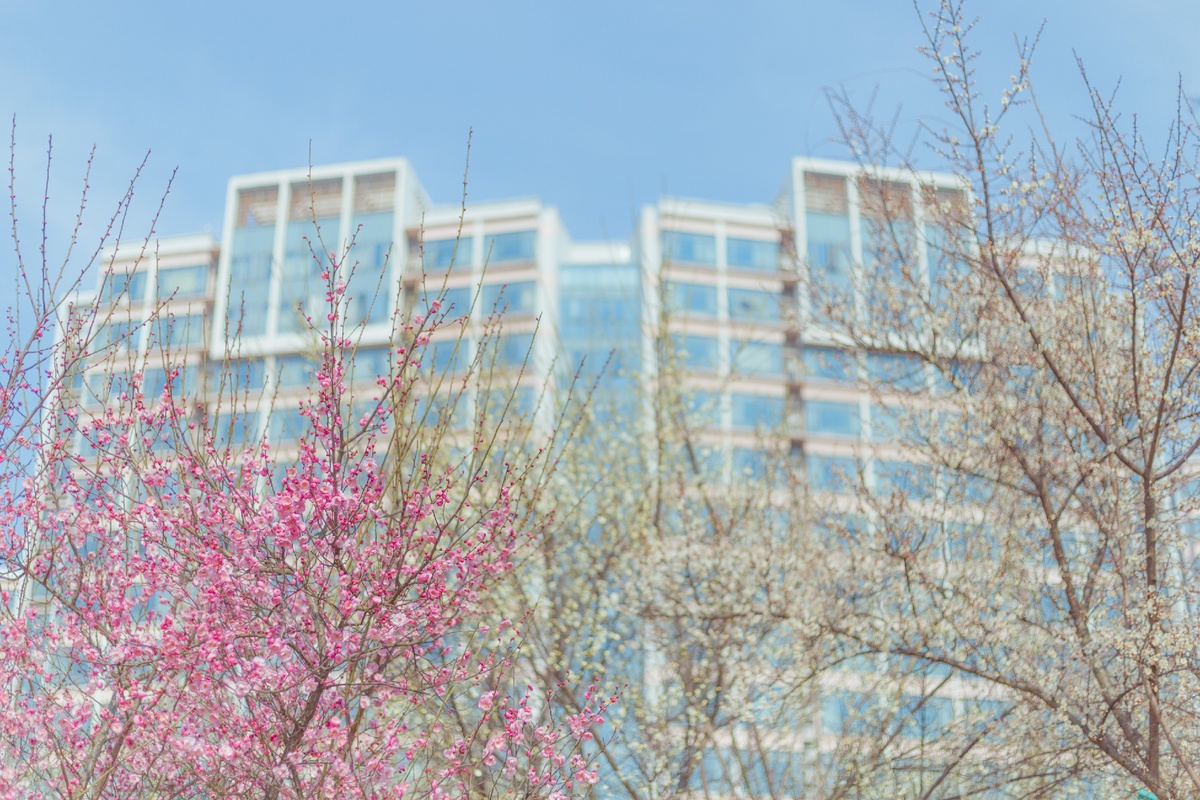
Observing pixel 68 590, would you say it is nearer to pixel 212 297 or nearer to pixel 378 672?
pixel 378 672

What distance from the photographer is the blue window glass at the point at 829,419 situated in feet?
139

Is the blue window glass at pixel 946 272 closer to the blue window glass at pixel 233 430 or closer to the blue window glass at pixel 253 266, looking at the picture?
the blue window glass at pixel 233 430

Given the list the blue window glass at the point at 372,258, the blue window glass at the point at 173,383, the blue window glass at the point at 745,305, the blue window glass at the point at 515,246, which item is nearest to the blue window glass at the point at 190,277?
the blue window glass at the point at 372,258

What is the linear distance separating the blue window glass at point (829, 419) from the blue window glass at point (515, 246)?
11.9 metres

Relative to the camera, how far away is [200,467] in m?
6.54

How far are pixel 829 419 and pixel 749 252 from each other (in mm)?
7414

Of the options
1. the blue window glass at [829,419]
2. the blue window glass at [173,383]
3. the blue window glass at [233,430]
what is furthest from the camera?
the blue window glass at [829,419]

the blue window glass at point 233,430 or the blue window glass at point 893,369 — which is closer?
the blue window glass at point 233,430

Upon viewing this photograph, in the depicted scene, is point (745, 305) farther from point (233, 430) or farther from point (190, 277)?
point (233, 430)

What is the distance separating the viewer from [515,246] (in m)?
44.6

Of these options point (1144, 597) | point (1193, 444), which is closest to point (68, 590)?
point (1144, 597)

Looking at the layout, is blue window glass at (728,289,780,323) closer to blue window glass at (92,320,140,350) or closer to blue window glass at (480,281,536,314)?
blue window glass at (480,281,536,314)

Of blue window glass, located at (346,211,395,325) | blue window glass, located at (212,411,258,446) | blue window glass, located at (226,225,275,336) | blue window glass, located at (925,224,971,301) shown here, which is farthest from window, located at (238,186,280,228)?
blue window glass, located at (925,224,971,301)

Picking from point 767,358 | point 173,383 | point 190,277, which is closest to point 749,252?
point 767,358
